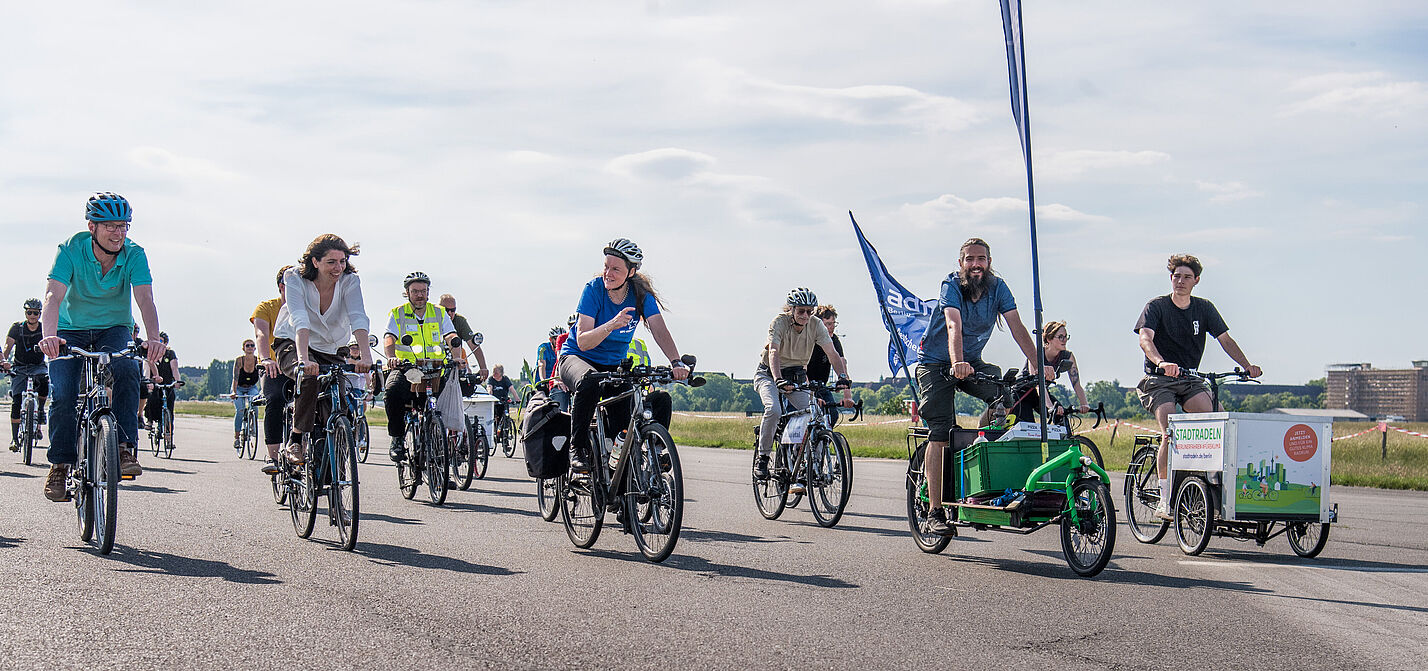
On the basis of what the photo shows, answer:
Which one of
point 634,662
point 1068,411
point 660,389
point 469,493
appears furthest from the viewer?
point 469,493

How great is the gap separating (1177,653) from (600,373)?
395 centimetres

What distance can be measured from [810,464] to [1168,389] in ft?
9.36

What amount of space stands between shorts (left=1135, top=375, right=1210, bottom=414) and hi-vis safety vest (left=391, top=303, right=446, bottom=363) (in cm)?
639

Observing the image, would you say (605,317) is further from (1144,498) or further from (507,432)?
(507,432)

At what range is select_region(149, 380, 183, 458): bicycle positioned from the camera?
1759 centimetres

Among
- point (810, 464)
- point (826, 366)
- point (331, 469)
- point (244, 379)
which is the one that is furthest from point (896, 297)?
point (331, 469)

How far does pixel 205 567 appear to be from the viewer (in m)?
6.64

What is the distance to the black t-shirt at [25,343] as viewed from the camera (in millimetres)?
15461

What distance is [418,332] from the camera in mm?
11766

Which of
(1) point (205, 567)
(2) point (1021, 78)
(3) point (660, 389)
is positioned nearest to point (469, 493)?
(3) point (660, 389)

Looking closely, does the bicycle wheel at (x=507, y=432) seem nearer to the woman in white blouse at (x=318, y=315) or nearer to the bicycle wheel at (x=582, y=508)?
the woman in white blouse at (x=318, y=315)

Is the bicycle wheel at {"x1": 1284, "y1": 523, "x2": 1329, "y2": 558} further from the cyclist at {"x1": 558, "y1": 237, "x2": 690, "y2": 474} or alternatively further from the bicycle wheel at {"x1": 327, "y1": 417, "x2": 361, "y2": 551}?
the bicycle wheel at {"x1": 327, "y1": 417, "x2": 361, "y2": 551}

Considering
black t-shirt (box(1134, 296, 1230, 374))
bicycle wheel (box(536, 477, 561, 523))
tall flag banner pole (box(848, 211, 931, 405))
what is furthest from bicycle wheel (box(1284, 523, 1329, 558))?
tall flag banner pole (box(848, 211, 931, 405))

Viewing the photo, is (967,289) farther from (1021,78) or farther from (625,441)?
(625,441)
